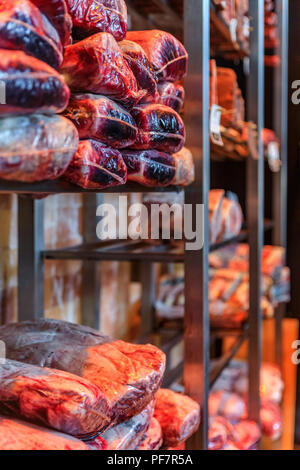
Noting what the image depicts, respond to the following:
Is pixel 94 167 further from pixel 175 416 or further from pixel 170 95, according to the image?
pixel 175 416

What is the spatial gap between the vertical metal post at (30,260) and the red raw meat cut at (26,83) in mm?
833

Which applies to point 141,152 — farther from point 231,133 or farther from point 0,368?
point 231,133

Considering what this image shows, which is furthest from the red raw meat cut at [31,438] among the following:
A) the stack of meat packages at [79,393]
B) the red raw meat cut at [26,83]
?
the red raw meat cut at [26,83]

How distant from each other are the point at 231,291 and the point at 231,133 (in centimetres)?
76

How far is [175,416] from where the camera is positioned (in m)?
1.27

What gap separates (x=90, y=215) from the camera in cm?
194

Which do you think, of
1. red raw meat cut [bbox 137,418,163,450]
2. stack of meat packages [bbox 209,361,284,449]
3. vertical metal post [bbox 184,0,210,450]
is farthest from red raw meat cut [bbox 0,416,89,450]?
stack of meat packages [bbox 209,361,284,449]

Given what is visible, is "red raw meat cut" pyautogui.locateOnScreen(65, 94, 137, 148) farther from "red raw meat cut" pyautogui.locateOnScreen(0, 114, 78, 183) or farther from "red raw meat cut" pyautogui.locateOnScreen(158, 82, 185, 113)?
"red raw meat cut" pyautogui.locateOnScreen(158, 82, 185, 113)

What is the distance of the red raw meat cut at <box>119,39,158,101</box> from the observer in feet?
Result: 3.33

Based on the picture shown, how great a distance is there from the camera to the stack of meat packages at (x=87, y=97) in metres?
0.66

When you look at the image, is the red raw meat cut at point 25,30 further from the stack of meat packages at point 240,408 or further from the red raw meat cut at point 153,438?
the stack of meat packages at point 240,408

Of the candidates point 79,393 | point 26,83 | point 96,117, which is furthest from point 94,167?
point 79,393

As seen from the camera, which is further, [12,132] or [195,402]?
[195,402]
